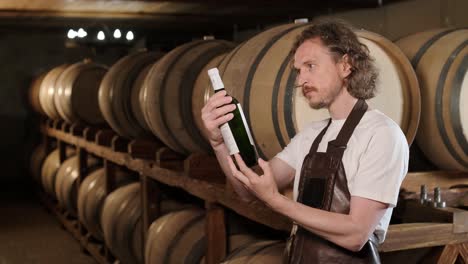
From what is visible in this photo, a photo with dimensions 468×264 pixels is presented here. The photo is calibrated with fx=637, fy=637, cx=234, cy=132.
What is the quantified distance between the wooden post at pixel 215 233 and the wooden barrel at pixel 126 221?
1.23 metres

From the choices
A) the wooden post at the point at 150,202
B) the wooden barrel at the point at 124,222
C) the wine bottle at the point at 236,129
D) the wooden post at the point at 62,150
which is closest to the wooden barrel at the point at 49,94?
the wooden post at the point at 62,150

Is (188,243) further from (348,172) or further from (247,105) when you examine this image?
(348,172)

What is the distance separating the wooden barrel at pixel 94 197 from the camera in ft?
19.4

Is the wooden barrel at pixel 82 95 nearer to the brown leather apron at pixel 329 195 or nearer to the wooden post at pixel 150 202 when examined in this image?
the wooden post at pixel 150 202

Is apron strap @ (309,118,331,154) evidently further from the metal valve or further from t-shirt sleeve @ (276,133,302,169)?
the metal valve

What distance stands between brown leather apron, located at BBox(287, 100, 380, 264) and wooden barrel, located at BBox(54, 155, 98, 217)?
5.31m

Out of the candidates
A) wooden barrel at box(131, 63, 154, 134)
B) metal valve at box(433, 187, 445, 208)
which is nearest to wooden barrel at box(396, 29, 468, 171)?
metal valve at box(433, 187, 445, 208)

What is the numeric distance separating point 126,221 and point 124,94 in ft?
3.29

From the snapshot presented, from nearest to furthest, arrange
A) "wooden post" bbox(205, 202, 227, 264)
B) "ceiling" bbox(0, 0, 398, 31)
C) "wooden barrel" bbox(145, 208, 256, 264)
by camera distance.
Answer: "wooden post" bbox(205, 202, 227, 264) → "wooden barrel" bbox(145, 208, 256, 264) → "ceiling" bbox(0, 0, 398, 31)

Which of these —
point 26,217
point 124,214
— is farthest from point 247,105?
point 26,217

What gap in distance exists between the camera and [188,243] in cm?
371

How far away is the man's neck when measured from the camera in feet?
5.91

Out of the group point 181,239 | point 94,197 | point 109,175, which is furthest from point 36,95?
point 181,239

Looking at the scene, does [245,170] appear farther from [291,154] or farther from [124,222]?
[124,222]
